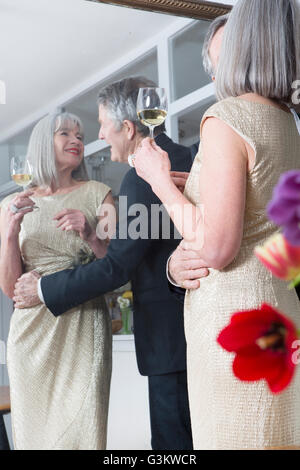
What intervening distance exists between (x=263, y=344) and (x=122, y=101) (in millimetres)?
1525

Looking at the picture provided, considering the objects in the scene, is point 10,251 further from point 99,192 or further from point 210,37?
point 210,37

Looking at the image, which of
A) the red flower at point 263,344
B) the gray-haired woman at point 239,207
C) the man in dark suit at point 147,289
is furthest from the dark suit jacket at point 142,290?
the red flower at point 263,344

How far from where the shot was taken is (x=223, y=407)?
95cm

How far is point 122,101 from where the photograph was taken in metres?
1.68

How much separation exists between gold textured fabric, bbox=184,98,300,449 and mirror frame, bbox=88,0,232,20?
3.24 feet

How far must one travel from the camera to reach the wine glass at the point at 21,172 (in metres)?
1.56

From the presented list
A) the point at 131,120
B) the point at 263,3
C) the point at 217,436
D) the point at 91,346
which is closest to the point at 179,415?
the point at 91,346

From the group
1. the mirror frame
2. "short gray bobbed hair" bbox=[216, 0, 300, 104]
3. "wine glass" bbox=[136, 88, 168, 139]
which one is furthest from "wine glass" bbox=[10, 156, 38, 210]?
"short gray bobbed hair" bbox=[216, 0, 300, 104]

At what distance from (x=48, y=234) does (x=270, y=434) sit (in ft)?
2.79

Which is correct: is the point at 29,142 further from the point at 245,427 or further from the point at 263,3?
the point at 245,427

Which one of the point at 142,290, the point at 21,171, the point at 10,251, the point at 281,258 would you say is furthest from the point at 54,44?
the point at 281,258

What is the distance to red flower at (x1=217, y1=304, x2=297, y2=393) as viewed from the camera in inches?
8.7

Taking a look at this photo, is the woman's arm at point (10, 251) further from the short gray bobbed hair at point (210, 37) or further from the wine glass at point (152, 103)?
the short gray bobbed hair at point (210, 37)

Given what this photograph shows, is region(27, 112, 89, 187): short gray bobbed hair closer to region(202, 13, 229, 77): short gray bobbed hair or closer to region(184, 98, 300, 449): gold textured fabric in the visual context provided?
region(202, 13, 229, 77): short gray bobbed hair
